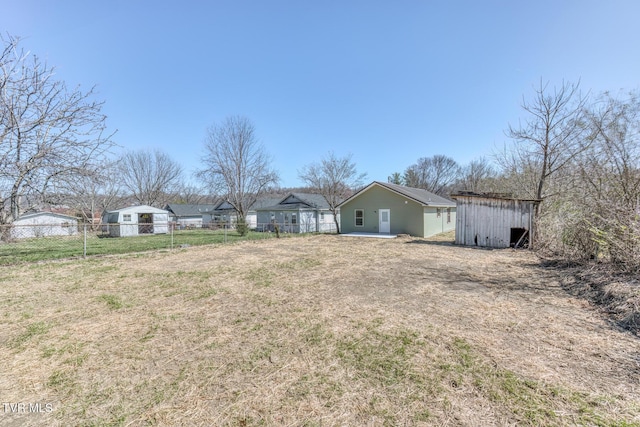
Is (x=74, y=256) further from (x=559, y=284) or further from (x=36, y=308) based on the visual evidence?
(x=559, y=284)

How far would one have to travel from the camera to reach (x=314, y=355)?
306 centimetres

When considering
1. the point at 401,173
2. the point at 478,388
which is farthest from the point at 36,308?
the point at 401,173

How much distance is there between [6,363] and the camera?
9.61 ft

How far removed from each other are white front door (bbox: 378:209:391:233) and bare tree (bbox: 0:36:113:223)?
51.3ft

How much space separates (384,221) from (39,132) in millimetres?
16852

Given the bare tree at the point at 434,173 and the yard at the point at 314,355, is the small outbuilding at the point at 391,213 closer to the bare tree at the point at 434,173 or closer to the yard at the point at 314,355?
the yard at the point at 314,355

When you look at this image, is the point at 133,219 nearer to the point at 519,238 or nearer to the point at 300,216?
the point at 300,216

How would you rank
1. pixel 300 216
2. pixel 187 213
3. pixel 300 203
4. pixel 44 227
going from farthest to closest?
pixel 187 213 < pixel 300 203 < pixel 300 216 < pixel 44 227

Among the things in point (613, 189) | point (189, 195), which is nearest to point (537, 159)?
point (613, 189)

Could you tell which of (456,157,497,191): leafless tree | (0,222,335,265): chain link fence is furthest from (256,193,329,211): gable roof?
(456,157,497,191): leafless tree

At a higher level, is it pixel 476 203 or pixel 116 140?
pixel 116 140

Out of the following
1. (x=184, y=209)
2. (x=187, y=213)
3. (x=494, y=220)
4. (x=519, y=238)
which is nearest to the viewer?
(x=519, y=238)

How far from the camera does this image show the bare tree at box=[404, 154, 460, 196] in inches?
1834

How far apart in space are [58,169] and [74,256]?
19.0ft
